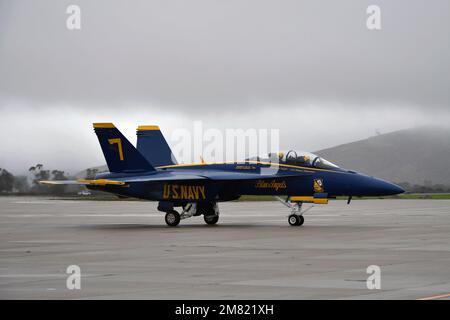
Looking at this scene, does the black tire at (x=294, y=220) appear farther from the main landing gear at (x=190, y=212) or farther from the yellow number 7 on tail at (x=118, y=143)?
the yellow number 7 on tail at (x=118, y=143)

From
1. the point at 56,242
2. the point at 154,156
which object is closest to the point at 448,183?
the point at 154,156

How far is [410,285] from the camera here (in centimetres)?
1316

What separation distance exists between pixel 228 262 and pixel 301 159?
13.3 meters

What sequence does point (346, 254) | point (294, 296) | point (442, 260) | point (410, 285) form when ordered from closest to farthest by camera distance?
point (294, 296), point (410, 285), point (442, 260), point (346, 254)

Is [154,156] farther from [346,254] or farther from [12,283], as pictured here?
[12,283]

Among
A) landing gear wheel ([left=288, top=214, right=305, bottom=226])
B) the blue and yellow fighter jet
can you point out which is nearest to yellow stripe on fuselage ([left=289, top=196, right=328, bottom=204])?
the blue and yellow fighter jet

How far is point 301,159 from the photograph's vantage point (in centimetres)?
3000

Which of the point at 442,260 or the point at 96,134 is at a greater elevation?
the point at 96,134

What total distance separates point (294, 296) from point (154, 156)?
22.5 meters

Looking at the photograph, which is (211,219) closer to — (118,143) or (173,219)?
(173,219)

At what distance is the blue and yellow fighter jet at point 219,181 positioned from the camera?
96.6 feet

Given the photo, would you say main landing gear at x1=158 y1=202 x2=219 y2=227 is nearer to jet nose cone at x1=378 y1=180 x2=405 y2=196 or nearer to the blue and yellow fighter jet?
the blue and yellow fighter jet

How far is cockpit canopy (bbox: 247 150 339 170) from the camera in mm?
29828

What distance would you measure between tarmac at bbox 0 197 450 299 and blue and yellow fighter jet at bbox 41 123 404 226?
1.57 meters
